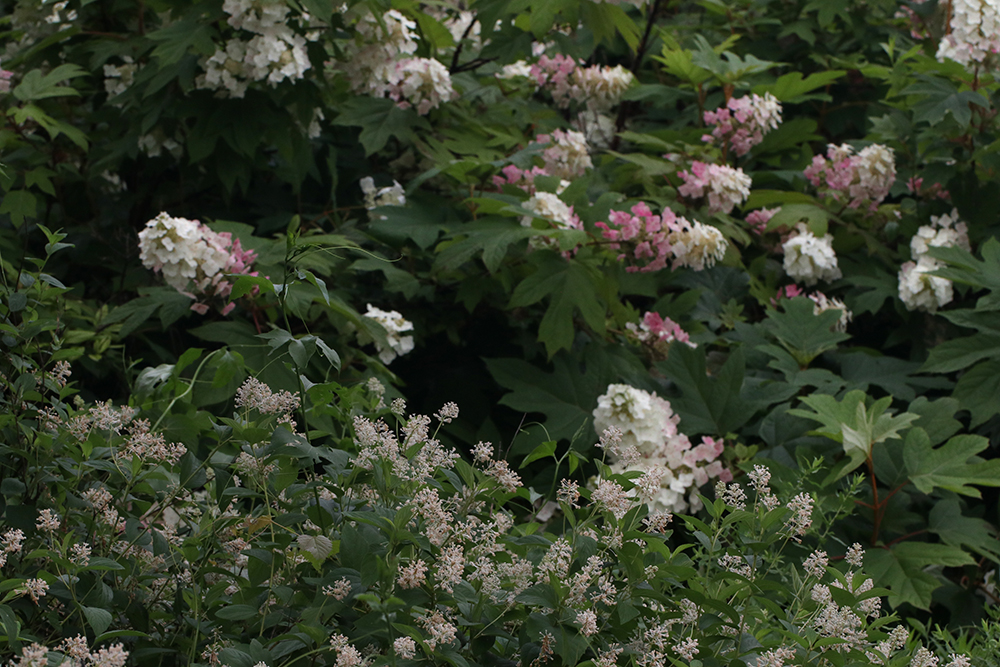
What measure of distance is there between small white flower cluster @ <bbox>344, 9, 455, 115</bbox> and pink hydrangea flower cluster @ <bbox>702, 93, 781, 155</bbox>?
1087mm

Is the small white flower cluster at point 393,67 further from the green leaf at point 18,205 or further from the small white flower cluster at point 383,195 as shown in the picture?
the green leaf at point 18,205

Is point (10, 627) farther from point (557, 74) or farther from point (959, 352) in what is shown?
point (557, 74)

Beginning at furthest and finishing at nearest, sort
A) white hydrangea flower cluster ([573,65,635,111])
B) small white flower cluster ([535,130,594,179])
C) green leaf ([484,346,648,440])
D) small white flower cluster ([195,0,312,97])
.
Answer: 1. white hydrangea flower cluster ([573,65,635,111])
2. small white flower cluster ([535,130,594,179])
3. green leaf ([484,346,648,440])
4. small white flower cluster ([195,0,312,97])

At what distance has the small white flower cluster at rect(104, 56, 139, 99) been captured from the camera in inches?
110

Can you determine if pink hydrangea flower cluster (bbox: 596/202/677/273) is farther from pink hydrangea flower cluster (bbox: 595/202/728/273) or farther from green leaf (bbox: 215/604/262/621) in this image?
green leaf (bbox: 215/604/262/621)

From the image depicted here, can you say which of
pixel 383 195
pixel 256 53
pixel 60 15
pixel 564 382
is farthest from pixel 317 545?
pixel 60 15

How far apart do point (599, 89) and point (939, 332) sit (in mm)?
1646

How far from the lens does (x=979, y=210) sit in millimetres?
3033

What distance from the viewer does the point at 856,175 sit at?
3154mm

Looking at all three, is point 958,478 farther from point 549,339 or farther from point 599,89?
point 599,89

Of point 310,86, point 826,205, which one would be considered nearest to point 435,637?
point 310,86

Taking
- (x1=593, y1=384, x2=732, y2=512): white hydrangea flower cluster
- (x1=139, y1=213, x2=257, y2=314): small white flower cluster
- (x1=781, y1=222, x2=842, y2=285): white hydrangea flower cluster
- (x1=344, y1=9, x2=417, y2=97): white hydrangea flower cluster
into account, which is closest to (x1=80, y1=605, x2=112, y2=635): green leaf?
(x1=139, y1=213, x2=257, y2=314): small white flower cluster

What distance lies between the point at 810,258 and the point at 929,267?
1.28 ft

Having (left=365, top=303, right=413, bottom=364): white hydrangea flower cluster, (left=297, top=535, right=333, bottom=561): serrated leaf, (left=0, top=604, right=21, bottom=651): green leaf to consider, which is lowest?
(left=365, top=303, right=413, bottom=364): white hydrangea flower cluster
